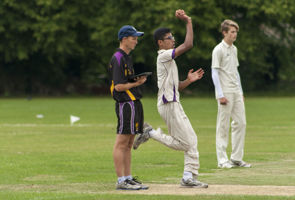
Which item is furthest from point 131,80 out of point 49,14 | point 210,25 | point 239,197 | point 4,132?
point 49,14

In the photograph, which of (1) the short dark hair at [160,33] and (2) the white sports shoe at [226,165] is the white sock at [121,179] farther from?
(2) the white sports shoe at [226,165]

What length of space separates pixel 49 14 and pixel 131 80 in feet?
120

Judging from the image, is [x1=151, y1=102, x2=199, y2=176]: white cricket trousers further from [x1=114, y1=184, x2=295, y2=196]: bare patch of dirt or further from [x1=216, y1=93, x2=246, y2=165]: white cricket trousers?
[x1=216, y1=93, x2=246, y2=165]: white cricket trousers

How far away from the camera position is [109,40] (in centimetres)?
4469

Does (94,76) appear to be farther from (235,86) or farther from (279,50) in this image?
(235,86)

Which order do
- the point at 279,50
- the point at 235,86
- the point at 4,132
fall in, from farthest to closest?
1. the point at 279,50
2. the point at 4,132
3. the point at 235,86

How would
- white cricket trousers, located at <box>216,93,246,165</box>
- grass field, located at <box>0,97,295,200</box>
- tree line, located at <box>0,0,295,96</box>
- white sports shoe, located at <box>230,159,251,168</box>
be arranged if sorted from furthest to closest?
tree line, located at <box>0,0,295,96</box> < white cricket trousers, located at <box>216,93,246,165</box> < white sports shoe, located at <box>230,159,251,168</box> < grass field, located at <box>0,97,295,200</box>

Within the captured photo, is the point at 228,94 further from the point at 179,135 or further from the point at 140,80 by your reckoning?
the point at 140,80

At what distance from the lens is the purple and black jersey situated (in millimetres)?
9602

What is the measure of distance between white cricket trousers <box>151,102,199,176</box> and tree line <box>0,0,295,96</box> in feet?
105

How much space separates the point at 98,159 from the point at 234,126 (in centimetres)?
250

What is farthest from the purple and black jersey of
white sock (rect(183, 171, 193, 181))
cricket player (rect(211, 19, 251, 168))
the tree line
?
the tree line

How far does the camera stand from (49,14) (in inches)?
1797

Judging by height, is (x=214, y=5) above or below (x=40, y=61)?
above
